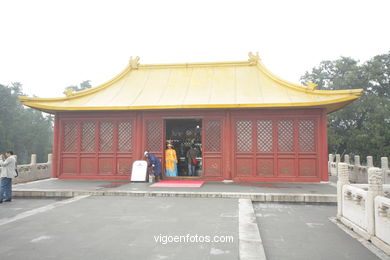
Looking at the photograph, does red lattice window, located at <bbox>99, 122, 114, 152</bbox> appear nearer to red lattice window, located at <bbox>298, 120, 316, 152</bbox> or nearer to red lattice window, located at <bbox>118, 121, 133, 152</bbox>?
red lattice window, located at <bbox>118, 121, 133, 152</bbox>

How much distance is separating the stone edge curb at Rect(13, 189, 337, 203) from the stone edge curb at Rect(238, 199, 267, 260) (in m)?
1.71

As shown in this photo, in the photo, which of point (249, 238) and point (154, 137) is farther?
point (154, 137)

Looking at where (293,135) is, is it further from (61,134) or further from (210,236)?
(61,134)

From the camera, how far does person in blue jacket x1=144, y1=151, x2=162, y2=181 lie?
10.1 m

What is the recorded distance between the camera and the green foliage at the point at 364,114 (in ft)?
71.1

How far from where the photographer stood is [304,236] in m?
4.80

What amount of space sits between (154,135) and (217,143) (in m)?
2.48

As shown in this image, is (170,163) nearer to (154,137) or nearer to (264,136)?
(154,137)

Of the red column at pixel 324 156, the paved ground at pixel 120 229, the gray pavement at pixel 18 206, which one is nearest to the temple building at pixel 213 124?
the red column at pixel 324 156

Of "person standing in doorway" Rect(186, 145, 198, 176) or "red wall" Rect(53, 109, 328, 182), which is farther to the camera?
"person standing in doorway" Rect(186, 145, 198, 176)

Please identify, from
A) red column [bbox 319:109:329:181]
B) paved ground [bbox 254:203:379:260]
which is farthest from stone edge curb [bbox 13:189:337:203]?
red column [bbox 319:109:329:181]

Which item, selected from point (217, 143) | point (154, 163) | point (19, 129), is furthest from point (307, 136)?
point (19, 129)

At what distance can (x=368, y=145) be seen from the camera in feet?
71.9

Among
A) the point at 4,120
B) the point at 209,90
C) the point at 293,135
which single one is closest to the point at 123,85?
the point at 209,90
